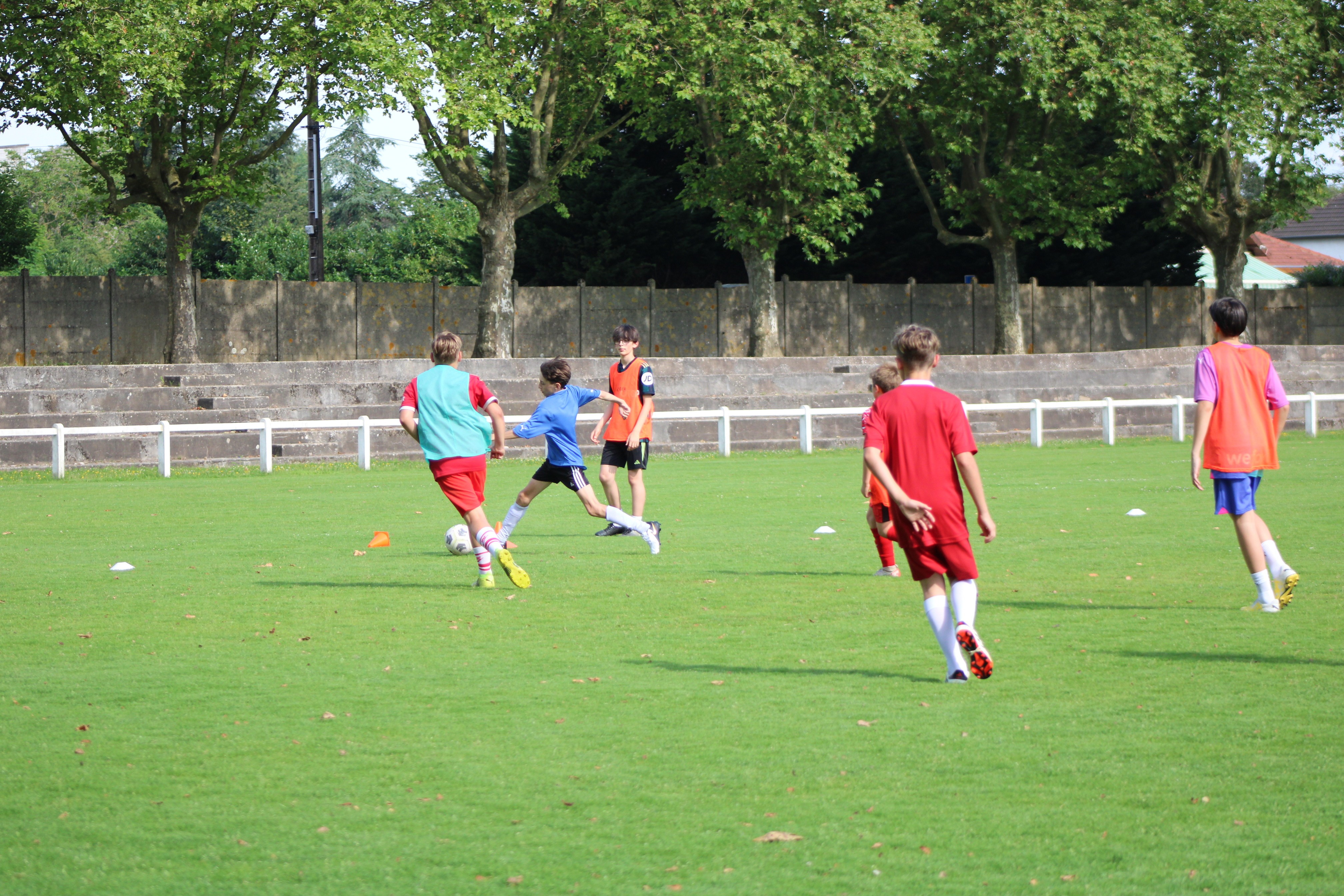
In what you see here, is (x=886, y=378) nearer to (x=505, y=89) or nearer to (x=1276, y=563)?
(x=1276, y=563)

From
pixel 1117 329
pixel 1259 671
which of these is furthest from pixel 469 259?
pixel 1259 671

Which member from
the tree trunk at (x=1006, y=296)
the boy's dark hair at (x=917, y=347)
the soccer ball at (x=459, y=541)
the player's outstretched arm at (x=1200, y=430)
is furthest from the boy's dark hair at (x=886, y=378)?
the tree trunk at (x=1006, y=296)

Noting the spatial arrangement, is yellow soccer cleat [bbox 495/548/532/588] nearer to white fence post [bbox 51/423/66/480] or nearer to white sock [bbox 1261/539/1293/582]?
white sock [bbox 1261/539/1293/582]

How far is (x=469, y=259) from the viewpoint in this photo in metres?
43.1

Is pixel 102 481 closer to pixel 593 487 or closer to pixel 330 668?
pixel 593 487

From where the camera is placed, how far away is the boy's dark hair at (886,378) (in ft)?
34.2

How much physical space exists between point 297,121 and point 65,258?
38085 millimetres

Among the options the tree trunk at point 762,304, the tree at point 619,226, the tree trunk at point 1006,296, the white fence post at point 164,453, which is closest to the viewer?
the white fence post at point 164,453

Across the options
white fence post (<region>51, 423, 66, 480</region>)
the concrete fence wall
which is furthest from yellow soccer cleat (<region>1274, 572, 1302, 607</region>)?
the concrete fence wall

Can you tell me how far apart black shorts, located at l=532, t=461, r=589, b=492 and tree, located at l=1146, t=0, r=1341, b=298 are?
2624 cm

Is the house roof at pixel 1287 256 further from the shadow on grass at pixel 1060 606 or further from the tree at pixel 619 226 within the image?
the shadow on grass at pixel 1060 606

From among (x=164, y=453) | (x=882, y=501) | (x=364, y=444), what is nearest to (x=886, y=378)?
(x=882, y=501)

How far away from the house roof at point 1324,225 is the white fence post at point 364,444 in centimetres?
8058

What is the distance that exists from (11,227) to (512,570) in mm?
29094
